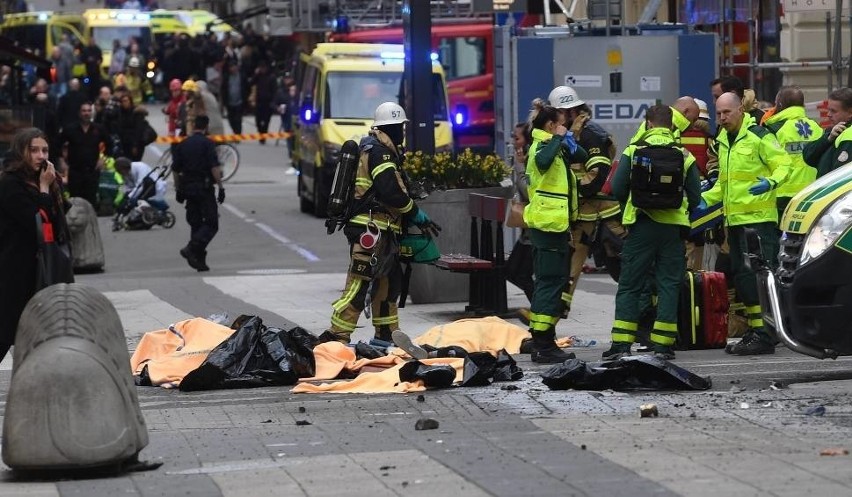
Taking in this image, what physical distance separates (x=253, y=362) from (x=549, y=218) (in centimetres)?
213

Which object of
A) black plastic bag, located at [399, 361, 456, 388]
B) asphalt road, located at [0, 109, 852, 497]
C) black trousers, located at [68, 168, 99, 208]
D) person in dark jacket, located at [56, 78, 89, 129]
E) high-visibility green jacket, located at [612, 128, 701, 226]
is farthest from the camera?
person in dark jacket, located at [56, 78, 89, 129]

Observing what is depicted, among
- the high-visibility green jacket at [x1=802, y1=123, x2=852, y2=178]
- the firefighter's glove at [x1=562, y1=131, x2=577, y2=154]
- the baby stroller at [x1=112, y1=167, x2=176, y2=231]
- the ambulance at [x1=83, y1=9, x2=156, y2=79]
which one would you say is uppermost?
the ambulance at [x1=83, y1=9, x2=156, y2=79]

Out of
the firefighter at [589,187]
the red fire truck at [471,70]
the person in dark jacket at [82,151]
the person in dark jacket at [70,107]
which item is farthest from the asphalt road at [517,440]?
the red fire truck at [471,70]

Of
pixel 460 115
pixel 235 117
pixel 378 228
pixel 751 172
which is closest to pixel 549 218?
pixel 378 228

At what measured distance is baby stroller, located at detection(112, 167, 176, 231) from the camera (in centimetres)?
2392

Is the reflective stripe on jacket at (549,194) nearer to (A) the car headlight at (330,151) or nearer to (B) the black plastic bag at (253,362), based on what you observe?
(B) the black plastic bag at (253,362)

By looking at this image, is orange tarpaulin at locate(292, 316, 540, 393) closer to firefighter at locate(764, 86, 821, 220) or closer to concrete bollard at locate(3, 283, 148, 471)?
firefighter at locate(764, 86, 821, 220)

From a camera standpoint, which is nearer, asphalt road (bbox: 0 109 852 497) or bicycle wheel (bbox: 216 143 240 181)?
asphalt road (bbox: 0 109 852 497)

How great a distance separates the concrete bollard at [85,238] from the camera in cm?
1938

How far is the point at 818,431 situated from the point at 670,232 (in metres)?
2.87

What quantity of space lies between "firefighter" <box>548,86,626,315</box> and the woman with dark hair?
404 cm

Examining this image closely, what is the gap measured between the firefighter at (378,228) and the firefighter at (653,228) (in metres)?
1.61

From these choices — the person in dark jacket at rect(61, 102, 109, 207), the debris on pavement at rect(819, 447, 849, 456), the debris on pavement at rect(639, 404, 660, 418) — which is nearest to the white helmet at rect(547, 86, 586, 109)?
the debris on pavement at rect(639, 404, 660, 418)

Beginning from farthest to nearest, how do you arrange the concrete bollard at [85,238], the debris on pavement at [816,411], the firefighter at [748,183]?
the concrete bollard at [85,238]
the firefighter at [748,183]
the debris on pavement at [816,411]
